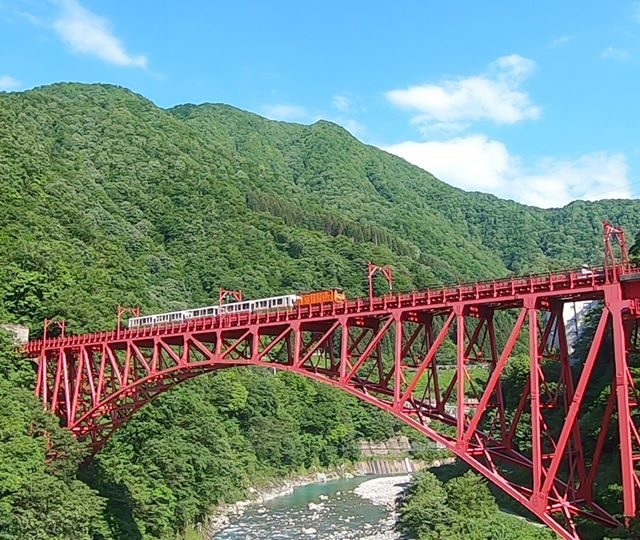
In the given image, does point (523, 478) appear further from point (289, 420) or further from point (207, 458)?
point (289, 420)

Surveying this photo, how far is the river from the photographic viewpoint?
4822 centimetres

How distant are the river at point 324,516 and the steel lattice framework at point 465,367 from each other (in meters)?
12.3

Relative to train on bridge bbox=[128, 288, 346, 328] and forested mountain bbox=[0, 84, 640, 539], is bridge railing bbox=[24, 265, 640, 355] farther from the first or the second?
forested mountain bbox=[0, 84, 640, 539]

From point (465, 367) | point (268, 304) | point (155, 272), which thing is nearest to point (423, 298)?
point (465, 367)

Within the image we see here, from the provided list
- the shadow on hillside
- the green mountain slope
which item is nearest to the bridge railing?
the shadow on hillside

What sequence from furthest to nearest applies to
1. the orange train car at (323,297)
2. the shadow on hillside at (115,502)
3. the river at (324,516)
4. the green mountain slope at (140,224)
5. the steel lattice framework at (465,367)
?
the green mountain slope at (140,224) < the river at (324,516) < the shadow on hillside at (115,502) < the orange train car at (323,297) < the steel lattice framework at (465,367)

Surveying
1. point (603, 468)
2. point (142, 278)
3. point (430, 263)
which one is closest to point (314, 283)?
point (142, 278)

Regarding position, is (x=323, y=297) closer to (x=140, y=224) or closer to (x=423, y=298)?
(x=423, y=298)

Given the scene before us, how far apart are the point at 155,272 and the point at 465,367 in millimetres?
89948

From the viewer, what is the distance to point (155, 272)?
109438 mm

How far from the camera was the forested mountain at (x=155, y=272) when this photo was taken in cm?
3934

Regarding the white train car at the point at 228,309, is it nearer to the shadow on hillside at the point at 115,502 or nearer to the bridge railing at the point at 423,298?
the bridge railing at the point at 423,298

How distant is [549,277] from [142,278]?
79.6 m

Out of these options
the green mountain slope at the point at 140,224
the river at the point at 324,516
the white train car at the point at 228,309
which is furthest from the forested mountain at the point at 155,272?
the white train car at the point at 228,309
